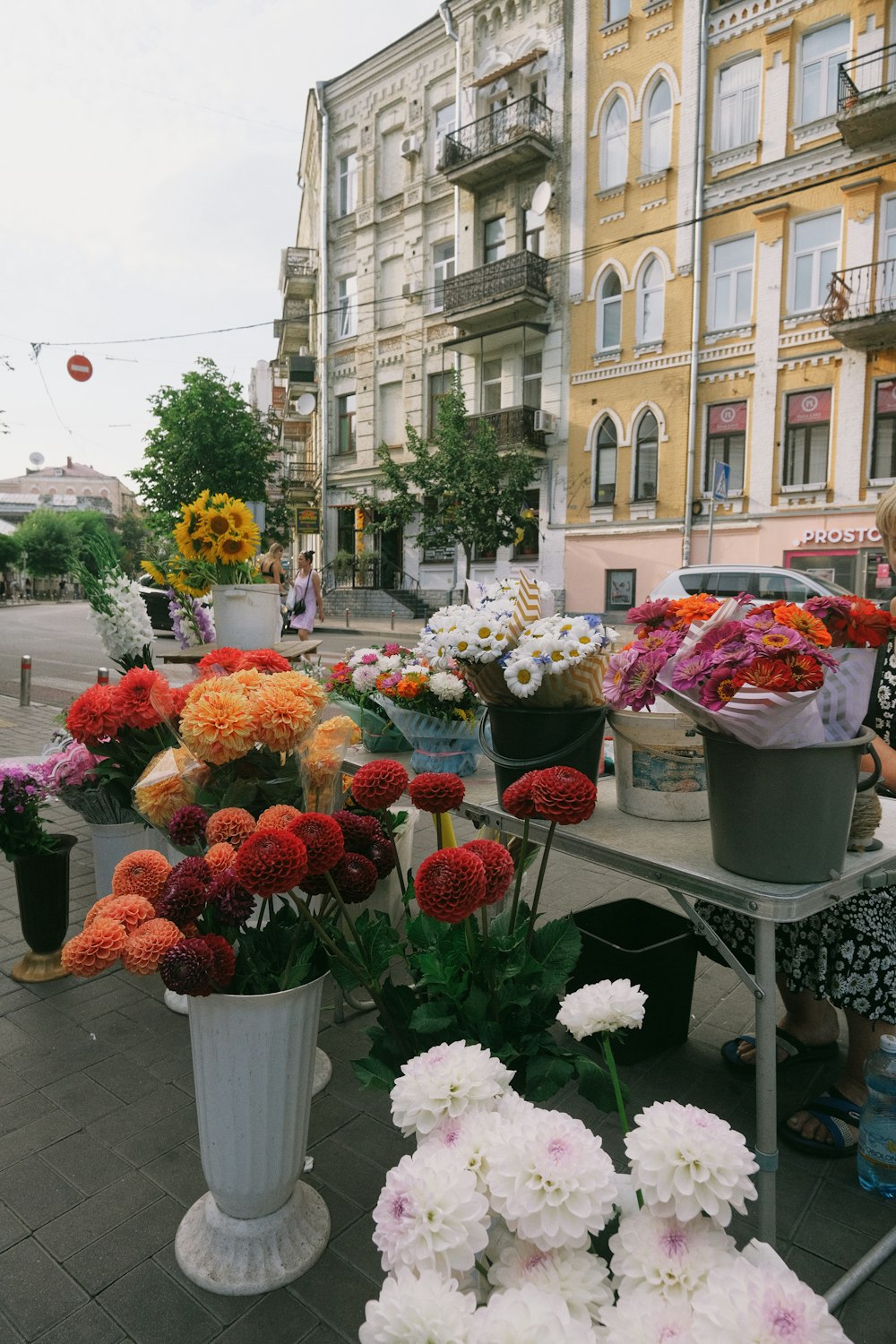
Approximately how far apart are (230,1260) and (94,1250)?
0.35 meters

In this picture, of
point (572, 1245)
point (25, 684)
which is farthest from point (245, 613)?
point (25, 684)

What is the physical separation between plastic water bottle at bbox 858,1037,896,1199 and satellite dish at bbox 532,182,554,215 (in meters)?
21.2

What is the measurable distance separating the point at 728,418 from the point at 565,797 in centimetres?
1771

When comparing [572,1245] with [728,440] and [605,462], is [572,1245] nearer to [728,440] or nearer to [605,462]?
[728,440]

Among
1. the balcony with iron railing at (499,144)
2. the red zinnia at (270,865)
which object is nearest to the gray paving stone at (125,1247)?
the red zinnia at (270,865)

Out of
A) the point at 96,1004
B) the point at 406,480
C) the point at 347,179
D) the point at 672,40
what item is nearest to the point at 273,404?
the point at 347,179

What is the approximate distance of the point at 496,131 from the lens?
2066 centimetres

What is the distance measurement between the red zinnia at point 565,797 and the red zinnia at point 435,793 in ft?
0.63

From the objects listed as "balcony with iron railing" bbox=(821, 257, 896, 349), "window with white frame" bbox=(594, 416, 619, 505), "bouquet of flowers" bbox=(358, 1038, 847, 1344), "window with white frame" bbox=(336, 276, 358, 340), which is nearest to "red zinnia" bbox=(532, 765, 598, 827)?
Result: "bouquet of flowers" bbox=(358, 1038, 847, 1344)

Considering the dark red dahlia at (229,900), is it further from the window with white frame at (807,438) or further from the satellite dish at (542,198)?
the satellite dish at (542,198)

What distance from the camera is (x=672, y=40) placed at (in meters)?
17.7

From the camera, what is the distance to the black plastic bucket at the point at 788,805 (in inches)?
65.1

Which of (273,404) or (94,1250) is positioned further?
(273,404)

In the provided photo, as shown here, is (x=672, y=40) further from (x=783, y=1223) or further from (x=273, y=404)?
(x=273, y=404)
